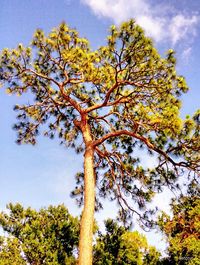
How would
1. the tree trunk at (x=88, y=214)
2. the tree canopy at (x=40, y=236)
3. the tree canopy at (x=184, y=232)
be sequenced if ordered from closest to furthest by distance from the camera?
the tree trunk at (x=88, y=214) → the tree canopy at (x=184, y=232) → the tree canopy at (x=40, y=236)

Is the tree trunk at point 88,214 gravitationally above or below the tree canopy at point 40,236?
below

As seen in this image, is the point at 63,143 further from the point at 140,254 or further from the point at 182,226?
the point at 140,254

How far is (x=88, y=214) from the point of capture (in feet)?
25.8

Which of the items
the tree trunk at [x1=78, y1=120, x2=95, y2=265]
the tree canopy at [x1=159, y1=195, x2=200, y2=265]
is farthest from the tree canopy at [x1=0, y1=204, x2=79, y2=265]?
the tree trunk at [x1=78, y1=120, x2=95, y2=265]

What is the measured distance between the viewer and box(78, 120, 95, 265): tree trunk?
23.6 feet

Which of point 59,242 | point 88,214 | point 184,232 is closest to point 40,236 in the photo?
point 59,242

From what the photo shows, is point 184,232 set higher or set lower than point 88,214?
higher

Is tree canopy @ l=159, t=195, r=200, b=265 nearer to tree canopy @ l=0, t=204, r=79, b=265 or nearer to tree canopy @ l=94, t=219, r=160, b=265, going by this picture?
tree canopy @ l=94, t=219, r=160, b=265

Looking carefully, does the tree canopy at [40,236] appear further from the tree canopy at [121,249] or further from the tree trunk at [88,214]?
the tree trunk at [88,214]

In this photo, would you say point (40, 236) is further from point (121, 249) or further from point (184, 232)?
point (184, 232)

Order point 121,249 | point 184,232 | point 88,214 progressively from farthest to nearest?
point 121,249
point 184,232
point 88,214

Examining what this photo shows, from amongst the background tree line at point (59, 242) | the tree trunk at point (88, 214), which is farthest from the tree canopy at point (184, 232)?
the tree trunk at point (88, 214)

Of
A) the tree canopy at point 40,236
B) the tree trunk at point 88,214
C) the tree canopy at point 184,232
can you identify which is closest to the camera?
the tree trunk at point 88,214

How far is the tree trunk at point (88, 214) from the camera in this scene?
7.20 metres
